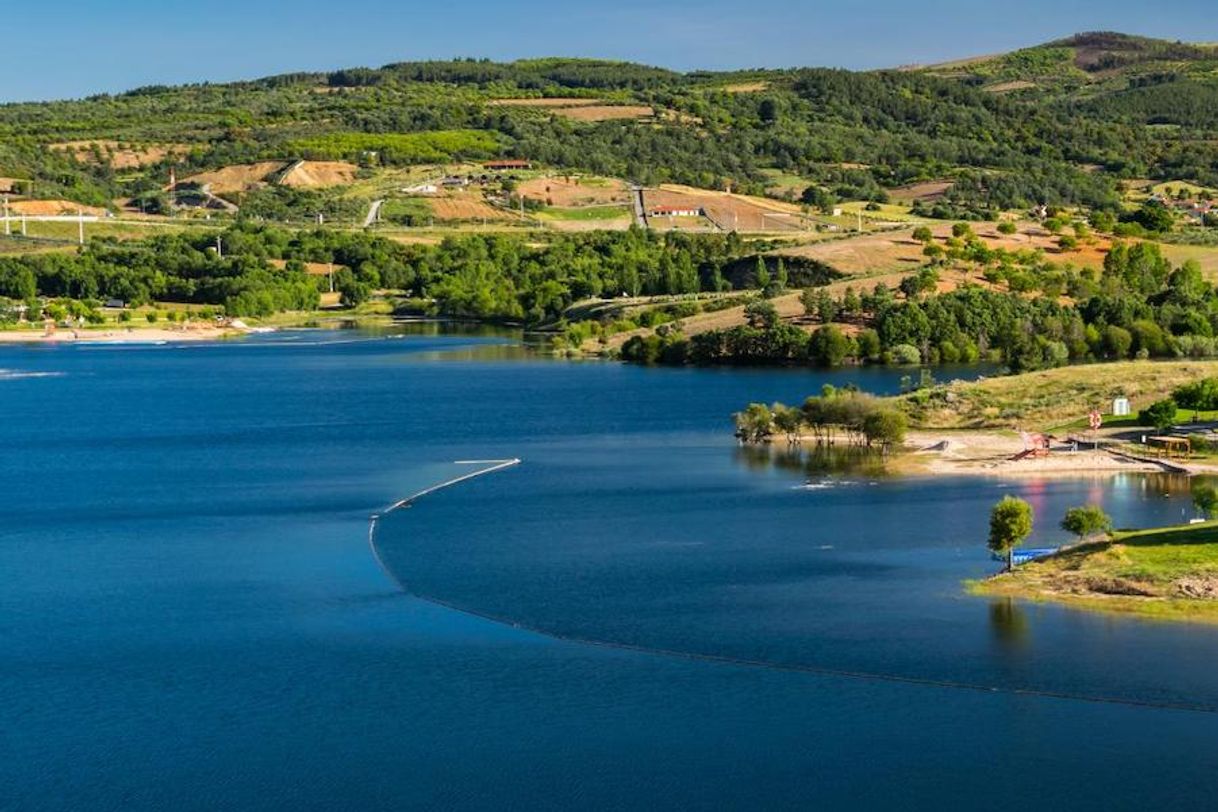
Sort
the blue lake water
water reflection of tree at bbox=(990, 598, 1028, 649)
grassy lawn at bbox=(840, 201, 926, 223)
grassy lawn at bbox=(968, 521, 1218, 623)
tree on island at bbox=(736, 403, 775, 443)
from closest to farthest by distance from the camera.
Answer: the blue lake water, water reflection of tree at bbox=(990, 598, 1028, 649), grassy lawn at bbox=(968, 521, 1218, 623), tree on island at bbox=(736, 403, 775, 443), grassy lawn at bbox=(840, 201, 926, 223)

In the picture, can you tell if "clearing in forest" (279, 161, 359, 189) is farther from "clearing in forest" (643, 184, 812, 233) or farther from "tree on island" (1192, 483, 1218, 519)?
"tree on island" (1192, 483, 1218, 519)

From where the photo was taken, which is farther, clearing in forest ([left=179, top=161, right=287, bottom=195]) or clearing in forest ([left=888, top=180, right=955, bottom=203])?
clearing in forest ([left=179, top=161, right=287, bottom=195])

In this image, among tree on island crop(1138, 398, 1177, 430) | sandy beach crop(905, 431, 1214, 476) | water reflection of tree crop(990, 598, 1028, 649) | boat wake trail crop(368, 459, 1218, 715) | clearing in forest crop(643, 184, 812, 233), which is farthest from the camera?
clearing in forest crop(643, 184, 812, 233)

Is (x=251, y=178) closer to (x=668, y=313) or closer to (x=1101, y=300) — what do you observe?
(x=668, y=313)

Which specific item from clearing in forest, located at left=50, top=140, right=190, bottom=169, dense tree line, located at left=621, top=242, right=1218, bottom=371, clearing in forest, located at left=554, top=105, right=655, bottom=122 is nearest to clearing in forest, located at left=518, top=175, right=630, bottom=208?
clearing in forest, located at left=554, top=105, right=655, bottom=122

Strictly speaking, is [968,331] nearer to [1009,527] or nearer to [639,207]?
[1009,527]

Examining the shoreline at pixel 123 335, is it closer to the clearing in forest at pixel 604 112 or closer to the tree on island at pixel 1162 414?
the tree on island at pixel 1162 414

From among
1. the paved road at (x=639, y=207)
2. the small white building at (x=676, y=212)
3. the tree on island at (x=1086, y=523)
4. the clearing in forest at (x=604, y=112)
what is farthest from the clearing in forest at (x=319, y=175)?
the tree on island at (x=1086, y=523)
